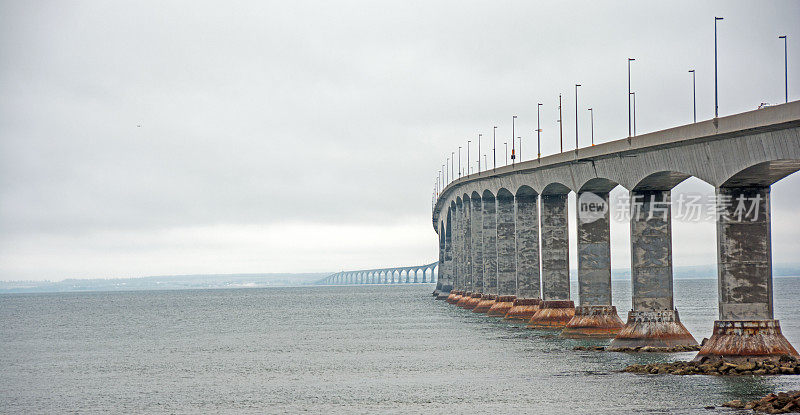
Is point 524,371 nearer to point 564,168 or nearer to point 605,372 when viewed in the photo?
point 605,372

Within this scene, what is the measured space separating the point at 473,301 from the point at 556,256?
39925mm

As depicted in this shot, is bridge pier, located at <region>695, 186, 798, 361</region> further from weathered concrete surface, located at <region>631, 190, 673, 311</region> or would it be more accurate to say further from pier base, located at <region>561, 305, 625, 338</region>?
pier base, located at <region>561, 305, 625, 338</region>

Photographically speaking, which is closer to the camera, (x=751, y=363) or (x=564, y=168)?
(x=751, y=363)

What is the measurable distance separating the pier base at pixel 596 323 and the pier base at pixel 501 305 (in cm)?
2911

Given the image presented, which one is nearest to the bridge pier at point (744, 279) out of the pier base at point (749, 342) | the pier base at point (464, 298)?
the pier base at point (749, 342)

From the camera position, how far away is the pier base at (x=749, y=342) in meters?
42.2

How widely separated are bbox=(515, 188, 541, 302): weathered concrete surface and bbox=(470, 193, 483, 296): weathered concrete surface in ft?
75.7

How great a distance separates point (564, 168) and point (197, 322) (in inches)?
2416

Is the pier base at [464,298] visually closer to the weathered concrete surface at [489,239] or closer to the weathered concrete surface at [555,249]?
the weathered concrete surface at [489,239]

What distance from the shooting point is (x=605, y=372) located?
4612cm

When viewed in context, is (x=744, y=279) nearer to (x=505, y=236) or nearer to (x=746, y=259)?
(x=746, y=259)

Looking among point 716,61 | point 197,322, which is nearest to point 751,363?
point 716,61

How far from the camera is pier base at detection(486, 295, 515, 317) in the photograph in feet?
309

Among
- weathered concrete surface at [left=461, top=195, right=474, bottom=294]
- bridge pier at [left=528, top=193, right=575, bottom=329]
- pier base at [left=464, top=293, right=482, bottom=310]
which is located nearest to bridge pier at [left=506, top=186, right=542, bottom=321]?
Answer: bridge pier at [left=528, top=193, right=575, bottom=329]
